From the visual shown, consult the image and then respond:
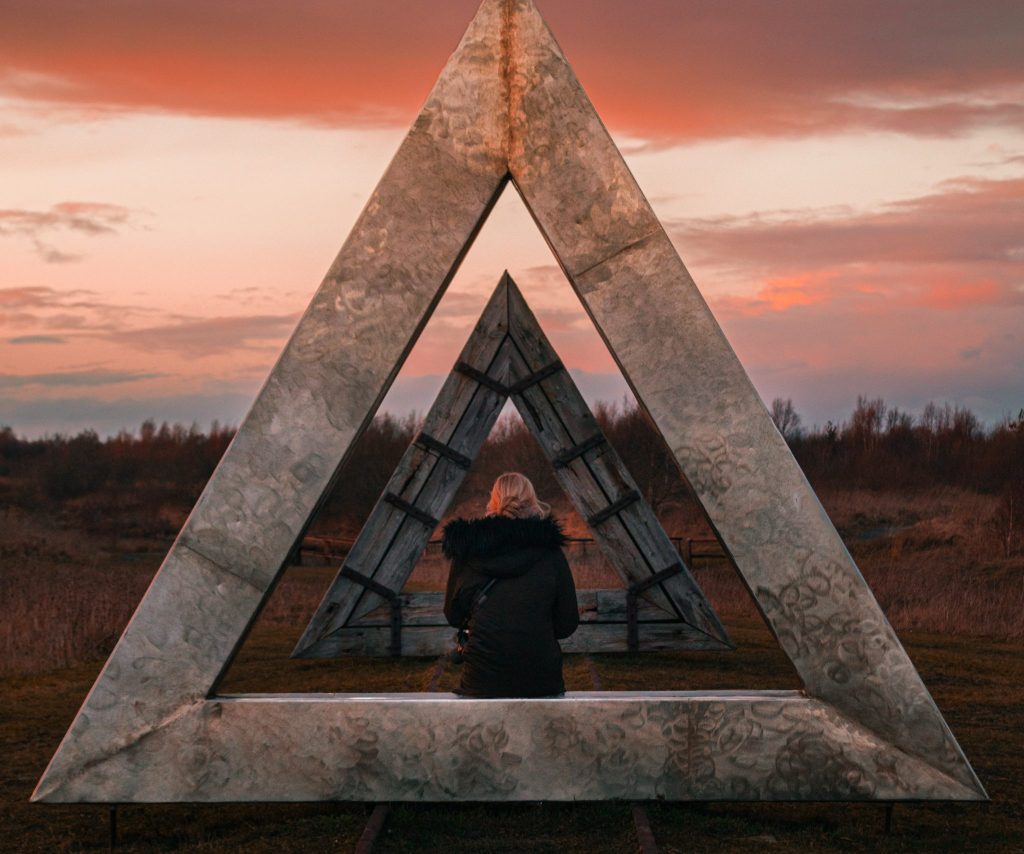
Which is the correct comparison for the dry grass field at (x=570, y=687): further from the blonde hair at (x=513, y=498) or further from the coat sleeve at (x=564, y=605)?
the blonde hair at (x=513, y=498)

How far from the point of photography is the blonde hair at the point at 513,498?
6238 mm

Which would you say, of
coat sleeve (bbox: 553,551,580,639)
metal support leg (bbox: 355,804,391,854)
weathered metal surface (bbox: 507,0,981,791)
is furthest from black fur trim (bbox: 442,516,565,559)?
metal support leg (bbox: 355,804,391,854)

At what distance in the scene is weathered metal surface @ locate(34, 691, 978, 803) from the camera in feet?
18.0

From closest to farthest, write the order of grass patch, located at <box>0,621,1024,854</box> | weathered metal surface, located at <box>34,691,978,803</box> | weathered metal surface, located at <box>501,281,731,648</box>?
1. weathered metal surface, located at <box>34,691,978,803</box>
2. grass patch, located at <box>0,621,1024,854</box>
3. weathered metal surface, located at <box>501,281,731,648</box>

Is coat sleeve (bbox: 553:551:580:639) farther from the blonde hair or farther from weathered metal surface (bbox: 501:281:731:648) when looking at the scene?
weathered metal surface (bbox: 501:281:731:648)

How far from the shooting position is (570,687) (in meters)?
10.4

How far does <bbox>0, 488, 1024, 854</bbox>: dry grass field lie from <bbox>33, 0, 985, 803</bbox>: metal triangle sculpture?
1.90ft

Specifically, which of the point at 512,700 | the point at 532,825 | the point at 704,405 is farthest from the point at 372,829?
the point at 704,405

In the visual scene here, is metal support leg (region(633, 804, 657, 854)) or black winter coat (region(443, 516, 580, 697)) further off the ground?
black winter coat (region(443, 516, 580, 697))

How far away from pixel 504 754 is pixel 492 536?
3.85 feet

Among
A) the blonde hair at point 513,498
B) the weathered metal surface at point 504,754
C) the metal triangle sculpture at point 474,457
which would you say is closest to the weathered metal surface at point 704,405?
the weathered metal surface at point 504,754

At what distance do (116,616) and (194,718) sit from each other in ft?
30.0

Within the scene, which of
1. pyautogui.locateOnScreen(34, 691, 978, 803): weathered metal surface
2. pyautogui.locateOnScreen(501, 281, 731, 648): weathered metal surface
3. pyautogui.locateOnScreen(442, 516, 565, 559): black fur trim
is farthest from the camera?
pyautogui.locateOnScreen(501, 281, 731, 648): weathered metal surface

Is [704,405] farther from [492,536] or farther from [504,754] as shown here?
[504,754]
